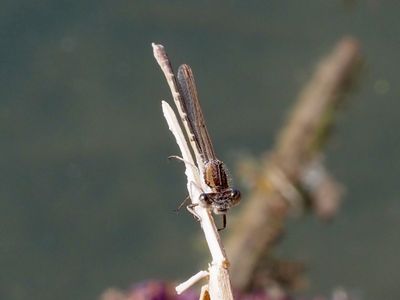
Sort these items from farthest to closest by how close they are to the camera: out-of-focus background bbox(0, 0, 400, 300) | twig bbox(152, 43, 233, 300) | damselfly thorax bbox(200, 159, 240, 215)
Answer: out-of-focus background bbox(0, 0, 400, 300) < damselfly thorax bbox(200, 159, 240, 215) < twig bbox(152, 43, 233, 300)

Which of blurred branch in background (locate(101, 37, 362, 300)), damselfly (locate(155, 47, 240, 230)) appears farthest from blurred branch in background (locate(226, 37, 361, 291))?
damselfly (locate(155, 47, 240, 230))

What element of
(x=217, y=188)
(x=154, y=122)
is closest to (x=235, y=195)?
(x=217, y=188)

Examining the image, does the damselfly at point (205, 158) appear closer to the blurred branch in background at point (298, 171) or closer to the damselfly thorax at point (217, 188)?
the damselfly thorax at point (217, 188)

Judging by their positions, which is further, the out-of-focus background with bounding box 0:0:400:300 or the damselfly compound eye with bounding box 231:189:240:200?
the out-of-focus background with bounding box 0:0:400:300

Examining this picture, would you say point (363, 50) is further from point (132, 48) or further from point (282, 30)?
point (132, 48)

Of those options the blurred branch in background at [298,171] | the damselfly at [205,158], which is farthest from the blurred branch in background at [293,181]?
the damselfly at [205,158]

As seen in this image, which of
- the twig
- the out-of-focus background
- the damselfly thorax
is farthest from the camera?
the out-of-focus background

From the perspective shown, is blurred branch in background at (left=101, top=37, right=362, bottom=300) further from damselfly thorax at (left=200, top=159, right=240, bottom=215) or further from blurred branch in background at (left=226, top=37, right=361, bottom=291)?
damselfly thorax at (left=200, top=159, right=240, bottom=215)

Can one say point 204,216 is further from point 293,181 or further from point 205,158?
point 293,181
